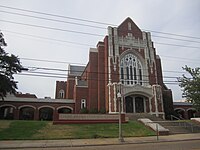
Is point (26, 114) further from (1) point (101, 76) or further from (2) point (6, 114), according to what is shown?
(1) point (101, 76)

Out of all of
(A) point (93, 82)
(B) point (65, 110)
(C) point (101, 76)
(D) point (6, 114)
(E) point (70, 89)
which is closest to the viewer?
(C) point (101, 76)

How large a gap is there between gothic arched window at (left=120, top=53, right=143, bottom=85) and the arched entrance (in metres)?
2.85

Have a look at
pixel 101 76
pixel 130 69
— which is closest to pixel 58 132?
pixel 101 76

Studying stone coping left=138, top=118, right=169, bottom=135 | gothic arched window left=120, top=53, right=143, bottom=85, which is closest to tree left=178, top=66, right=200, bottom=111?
stone coping left=138, top=118, right=169, bottom=135

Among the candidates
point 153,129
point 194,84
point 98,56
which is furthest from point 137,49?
point 153,129

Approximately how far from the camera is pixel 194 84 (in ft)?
69.8

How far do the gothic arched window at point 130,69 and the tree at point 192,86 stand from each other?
37.8 feet

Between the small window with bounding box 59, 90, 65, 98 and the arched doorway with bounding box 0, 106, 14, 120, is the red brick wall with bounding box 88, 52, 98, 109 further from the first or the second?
the small window with bounding box 59, 90, 65, 98

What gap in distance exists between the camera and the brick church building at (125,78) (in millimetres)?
32219

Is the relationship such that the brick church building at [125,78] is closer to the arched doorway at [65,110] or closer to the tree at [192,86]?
the arched doorway at [65,110]

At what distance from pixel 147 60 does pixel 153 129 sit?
1937 cm

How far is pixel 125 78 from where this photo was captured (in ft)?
112

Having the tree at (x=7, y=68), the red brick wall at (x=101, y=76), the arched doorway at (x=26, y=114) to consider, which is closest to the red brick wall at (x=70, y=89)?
the arched doorway at (x=26, y=114)

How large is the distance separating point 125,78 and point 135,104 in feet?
16.7
